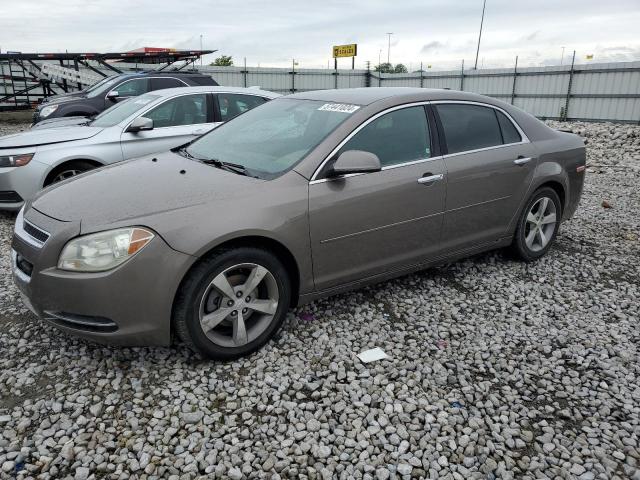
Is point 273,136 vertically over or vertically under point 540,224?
over

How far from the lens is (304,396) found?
296 cm

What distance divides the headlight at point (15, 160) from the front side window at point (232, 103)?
8.25 ft

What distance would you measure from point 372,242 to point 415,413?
50.7 inches

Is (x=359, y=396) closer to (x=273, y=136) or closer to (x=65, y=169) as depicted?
(x=273, y=136)

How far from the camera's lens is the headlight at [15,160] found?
19.1ft

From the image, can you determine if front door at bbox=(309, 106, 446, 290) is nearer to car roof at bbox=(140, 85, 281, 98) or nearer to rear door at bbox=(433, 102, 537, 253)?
rear door at bbox=(433, 102, 537, 253)

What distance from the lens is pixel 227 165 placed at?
142 inches

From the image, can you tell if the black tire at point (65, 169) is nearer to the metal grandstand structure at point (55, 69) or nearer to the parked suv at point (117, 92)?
the parked suv at point (117, 92)

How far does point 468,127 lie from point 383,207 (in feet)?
4.13

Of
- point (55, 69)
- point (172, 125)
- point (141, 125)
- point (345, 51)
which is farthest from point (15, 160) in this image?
point (345, 51)

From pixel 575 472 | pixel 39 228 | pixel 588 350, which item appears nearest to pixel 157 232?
pixel 39 228

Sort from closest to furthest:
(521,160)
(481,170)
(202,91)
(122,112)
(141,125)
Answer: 1. (481,170)
2. (521,160)
3. (141,125)
4. (122,112)
5. (202,91)

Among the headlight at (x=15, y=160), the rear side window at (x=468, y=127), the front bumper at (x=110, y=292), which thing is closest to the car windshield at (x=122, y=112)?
the headlight at (x=15, y=160)

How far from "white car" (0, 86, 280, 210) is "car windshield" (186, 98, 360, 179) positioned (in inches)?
90.6
